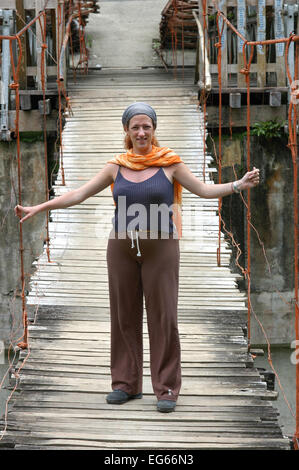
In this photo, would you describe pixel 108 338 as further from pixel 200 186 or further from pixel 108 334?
pixel 200 186

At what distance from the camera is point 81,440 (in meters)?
3.55

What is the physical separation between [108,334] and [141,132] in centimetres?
175

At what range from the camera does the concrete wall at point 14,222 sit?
8445 millimetres

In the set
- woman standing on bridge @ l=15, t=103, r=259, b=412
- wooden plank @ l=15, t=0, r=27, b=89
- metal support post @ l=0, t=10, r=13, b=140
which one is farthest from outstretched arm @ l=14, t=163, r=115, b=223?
wooden plank @ l=15, t=0, r=27, b=89

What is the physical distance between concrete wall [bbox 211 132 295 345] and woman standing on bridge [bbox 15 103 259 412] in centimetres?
466

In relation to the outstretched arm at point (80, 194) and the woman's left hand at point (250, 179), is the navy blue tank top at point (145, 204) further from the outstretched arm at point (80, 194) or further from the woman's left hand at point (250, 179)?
the woman's left hand at point (250, 179)

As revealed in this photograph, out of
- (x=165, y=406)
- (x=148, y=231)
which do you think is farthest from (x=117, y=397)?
(x=148, y=231)

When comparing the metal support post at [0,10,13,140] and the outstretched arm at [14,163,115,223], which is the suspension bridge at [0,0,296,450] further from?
the outstretched arm at [14,163,115,223]

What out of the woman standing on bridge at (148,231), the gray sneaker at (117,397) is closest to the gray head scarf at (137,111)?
the woman standing on bridge at (148,231)

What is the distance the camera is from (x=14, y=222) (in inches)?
336

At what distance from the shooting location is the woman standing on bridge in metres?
3.65

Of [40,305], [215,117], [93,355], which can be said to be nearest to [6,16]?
[215,117]
